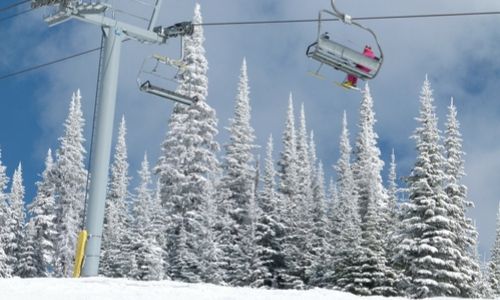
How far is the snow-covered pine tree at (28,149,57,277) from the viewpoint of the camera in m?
53.7

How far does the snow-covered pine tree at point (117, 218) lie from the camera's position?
51.5 metres

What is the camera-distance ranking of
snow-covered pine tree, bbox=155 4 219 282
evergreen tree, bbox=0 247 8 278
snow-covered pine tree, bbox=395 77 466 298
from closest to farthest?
1. snow-covered pine tree, bbox=395 77 466 298
2. snow-covered pine tree, bbox=155 4 219 282
3. evergreen tree, bbox=0 247 8 278

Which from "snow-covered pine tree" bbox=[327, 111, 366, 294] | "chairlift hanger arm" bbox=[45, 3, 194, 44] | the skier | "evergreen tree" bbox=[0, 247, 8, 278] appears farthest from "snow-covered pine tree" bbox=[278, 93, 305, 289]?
the skier

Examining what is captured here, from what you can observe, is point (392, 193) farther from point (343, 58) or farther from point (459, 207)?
point (343, 58)

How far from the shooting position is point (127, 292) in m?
15.0

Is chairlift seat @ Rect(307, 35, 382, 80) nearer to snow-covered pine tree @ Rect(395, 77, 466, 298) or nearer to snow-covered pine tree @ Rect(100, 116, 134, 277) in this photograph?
snow-covered pine tree @ Rect(395, 77, 466, 298)

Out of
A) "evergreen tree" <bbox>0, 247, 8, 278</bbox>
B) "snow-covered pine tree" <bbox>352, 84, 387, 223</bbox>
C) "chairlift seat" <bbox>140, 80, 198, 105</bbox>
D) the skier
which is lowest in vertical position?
"evergreen tree" <bbox>0, 247, 8, 278</bbox>

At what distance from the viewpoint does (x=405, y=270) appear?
40.4m

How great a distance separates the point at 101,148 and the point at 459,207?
86.1 ft

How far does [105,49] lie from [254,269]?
2794 cm

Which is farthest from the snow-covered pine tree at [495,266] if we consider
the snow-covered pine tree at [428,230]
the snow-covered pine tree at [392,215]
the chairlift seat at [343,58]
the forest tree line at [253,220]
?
the chairlift seat at [343,58]

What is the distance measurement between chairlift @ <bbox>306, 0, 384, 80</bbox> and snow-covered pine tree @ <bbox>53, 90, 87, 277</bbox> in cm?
3996

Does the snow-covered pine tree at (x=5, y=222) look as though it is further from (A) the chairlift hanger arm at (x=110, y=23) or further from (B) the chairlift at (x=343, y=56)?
(B) the chairlift at (x=343, y=56)

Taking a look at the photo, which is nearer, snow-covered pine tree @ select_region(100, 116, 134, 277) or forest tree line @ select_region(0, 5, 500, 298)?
forest tree line @ select_region(0, 5, 500, 298)
